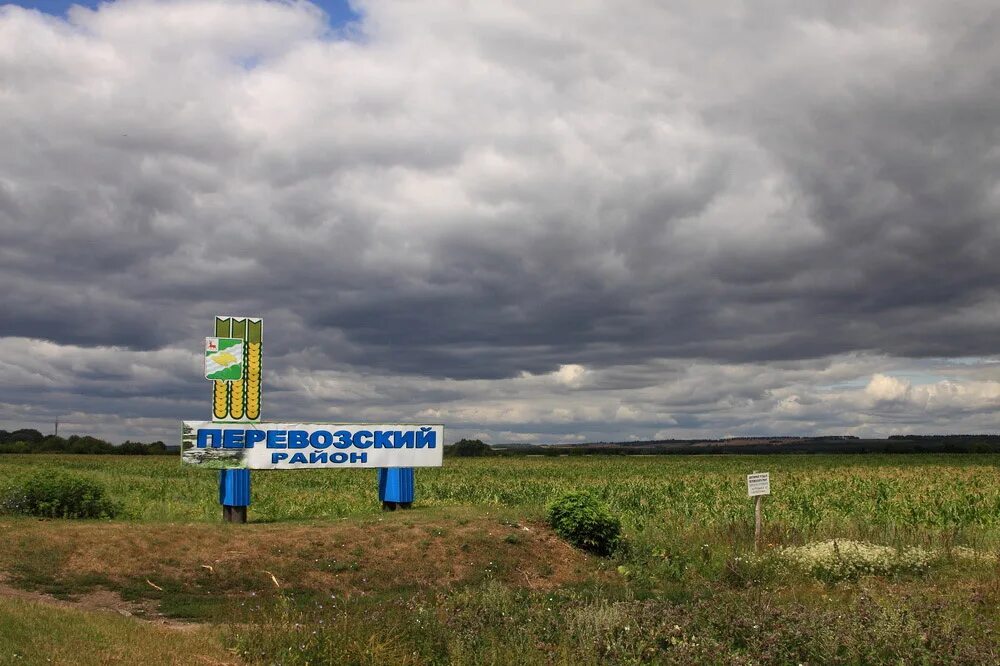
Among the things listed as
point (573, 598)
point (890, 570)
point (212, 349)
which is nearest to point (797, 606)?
point (573, 598)

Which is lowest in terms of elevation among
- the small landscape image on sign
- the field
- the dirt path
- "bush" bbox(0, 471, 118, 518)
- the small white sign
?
the dirt path

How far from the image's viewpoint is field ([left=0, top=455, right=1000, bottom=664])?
10.4 m

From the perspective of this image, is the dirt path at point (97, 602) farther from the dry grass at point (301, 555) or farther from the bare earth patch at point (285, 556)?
the dry grass at point (301, 555)

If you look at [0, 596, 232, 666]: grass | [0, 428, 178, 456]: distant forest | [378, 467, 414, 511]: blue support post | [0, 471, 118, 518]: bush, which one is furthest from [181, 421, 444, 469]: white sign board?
[0, 428, 178, 456]: distant forest

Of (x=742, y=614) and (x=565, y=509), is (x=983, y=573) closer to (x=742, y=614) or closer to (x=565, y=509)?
(x=742, y=614)

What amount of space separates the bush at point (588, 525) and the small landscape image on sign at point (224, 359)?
9.91 m

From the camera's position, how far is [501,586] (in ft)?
45.8

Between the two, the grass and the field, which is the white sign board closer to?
the field

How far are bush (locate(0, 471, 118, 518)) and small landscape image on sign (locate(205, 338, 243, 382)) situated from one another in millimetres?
4964

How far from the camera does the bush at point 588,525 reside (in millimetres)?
21047

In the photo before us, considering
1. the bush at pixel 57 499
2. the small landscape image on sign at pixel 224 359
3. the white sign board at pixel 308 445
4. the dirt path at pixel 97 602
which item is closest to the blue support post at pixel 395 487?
the white sign board at pixel 308 445

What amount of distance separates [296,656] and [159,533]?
10988 mm

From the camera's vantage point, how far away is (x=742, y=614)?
11.7 m

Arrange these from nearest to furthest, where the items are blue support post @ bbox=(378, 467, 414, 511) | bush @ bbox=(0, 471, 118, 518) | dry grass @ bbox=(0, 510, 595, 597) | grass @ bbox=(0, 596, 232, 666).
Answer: grass @ bbox=(0, 596, 232, 666) → dry grass @ bbox=(0, 510, 595, 597) → bush @ bbox=(0, 471, 118, 518) → blue support post @ bbox=(378, 467, 414, 511)
